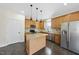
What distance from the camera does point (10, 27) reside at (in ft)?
19.8

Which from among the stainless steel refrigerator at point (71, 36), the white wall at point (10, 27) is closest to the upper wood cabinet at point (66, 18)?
the stainless steel refrigerator at point (71, 36)

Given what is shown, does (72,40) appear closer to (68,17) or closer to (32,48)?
(68,17)

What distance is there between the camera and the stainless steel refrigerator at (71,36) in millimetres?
4461

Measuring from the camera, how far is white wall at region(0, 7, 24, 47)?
5363 millimetres

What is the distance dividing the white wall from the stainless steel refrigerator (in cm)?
277

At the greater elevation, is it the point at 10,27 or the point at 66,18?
Answer: the point at 66,18

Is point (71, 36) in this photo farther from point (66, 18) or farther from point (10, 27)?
point (10, 27)

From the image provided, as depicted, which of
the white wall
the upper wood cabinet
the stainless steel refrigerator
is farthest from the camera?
the white wall

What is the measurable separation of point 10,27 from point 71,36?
10.5 feet

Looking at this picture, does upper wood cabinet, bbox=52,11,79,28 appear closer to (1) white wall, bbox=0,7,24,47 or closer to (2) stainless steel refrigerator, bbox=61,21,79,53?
(2) stainless steel refrigerator, bbox=61,21,79,53

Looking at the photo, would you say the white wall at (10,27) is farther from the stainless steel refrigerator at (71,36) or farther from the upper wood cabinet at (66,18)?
the stainless steel refrigerator at (71,36)

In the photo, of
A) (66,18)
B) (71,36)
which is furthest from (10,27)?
(71,36)

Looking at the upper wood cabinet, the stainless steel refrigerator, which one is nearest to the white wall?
the upper wood cabinet
